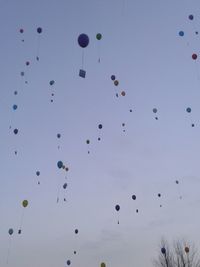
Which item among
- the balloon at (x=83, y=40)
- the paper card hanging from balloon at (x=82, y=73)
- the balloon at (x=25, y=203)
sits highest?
the balloon at (x=83, y=40)

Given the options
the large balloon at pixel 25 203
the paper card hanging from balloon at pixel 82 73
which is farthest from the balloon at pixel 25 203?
the paper card hanging from balloon at pixel 82 73

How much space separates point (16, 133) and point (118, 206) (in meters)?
5.45

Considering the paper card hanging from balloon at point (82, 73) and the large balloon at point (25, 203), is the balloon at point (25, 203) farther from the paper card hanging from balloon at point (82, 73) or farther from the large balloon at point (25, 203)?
the paper card hanging from balloon at point (82, 73)

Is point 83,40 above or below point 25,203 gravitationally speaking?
above

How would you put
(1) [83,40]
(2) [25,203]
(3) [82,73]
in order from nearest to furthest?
(1) [83,40] < (3) [82,73] < (2) [25,203]

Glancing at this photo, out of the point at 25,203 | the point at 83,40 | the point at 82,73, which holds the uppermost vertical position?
the point at 83,40

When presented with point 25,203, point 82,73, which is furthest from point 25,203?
point 82,73

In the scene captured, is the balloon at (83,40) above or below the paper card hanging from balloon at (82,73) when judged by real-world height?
above

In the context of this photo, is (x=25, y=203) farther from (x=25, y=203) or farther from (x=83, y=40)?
(x=83, y=40)

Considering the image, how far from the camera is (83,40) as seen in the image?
1185 centimetres

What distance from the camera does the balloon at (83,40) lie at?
11859 millimetres

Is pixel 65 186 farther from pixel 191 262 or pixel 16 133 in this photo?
pixel 191 262

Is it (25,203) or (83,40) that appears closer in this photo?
(83,40)

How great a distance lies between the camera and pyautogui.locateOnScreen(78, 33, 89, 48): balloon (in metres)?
11.9
